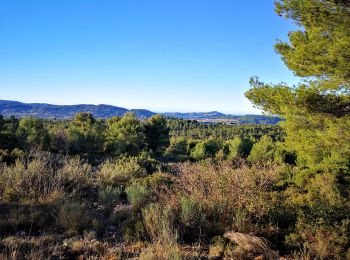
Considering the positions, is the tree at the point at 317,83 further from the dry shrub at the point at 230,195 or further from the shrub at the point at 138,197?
the shrub at the point at 138,197

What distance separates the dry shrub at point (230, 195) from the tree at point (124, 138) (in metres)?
30.2

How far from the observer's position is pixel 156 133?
43.8 meters

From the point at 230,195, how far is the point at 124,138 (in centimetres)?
3172

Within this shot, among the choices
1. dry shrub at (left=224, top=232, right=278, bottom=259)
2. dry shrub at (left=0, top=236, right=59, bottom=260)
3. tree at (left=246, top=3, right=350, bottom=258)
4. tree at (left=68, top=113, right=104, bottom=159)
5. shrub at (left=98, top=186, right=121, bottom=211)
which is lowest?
tree at (left=68, top=113, right=104, bottom=159)

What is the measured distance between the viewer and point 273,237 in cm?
495

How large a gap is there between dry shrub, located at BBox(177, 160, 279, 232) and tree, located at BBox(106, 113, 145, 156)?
3017 centimetres

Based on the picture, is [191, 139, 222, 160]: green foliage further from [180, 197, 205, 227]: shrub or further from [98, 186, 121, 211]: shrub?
[180, 197, 205, 227]: shrub

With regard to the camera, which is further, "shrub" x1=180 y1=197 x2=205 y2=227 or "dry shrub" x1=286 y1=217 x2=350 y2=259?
"shrub" x1=180 y1=197 x2=205 y2=227

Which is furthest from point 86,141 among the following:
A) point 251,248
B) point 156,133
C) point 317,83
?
point 251,248

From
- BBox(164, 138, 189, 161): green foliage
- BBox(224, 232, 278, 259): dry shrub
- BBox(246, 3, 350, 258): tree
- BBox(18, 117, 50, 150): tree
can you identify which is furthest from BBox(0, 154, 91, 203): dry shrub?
BBox(164, 138, 189, 161): green foliage

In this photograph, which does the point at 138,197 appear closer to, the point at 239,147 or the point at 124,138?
the point at 124,138

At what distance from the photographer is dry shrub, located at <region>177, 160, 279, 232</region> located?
5266 millimetres

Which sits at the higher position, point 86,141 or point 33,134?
point 33,134

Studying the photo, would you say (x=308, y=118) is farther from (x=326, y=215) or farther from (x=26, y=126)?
(x=26, y=126)
